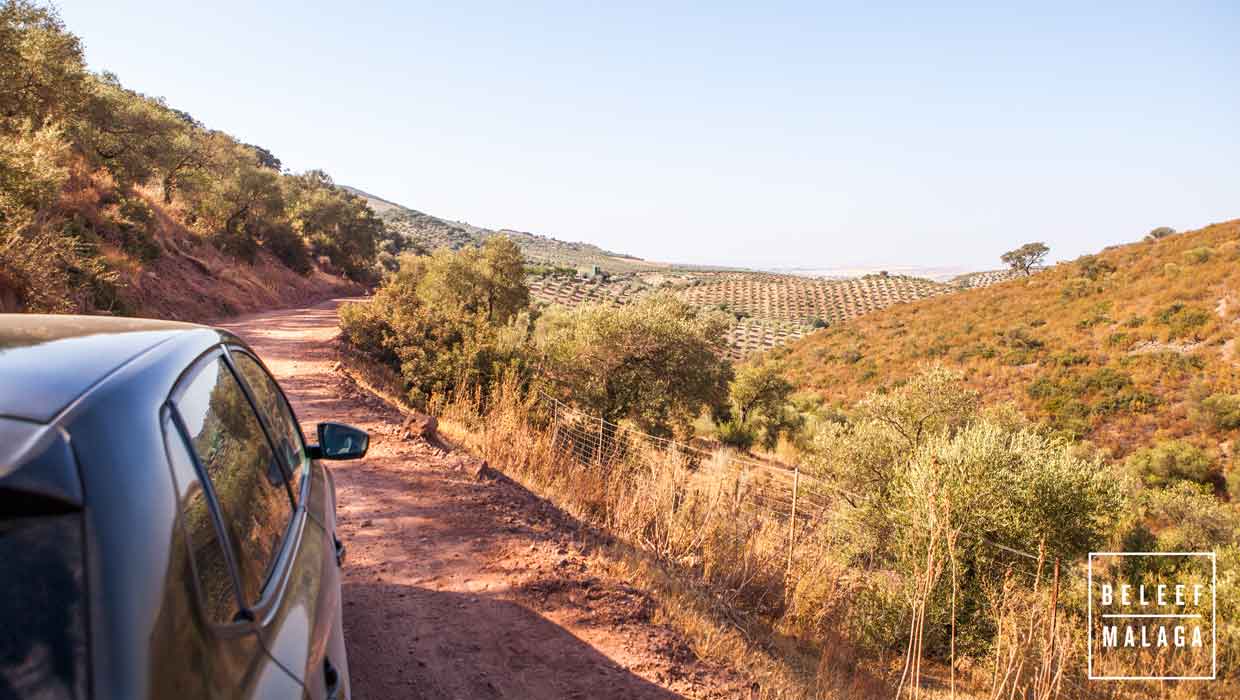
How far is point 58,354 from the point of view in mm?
1373

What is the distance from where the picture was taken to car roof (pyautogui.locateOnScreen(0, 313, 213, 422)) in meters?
1.11

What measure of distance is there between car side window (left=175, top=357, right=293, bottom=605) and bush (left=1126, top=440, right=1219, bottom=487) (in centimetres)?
2394

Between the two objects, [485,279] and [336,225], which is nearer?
[485,279]

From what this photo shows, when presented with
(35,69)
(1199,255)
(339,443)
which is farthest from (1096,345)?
(35,69)

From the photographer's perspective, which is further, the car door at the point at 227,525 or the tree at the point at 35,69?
the tree at the point at 35,69

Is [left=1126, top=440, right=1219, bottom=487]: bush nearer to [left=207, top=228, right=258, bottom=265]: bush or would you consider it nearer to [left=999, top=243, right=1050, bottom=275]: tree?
[left=207, top=228, right=258, bottom=265]: bush

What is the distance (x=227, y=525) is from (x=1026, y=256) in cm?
8519

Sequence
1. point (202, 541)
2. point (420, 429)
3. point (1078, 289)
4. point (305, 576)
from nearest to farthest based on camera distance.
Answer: point (202, 541) < point (305, 576) < point (420, 429) < point (1078, 289)

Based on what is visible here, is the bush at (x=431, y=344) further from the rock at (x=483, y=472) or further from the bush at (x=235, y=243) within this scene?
the bush at (x=235, y=243)

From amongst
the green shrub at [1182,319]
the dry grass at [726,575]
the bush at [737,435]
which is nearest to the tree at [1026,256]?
the green shrub at [1182,319]

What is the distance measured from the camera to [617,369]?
17.3m

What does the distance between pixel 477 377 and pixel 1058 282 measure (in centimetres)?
4603

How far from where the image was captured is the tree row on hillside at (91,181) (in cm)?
1011

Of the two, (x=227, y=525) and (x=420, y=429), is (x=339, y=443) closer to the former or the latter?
(x=227, y=525)
